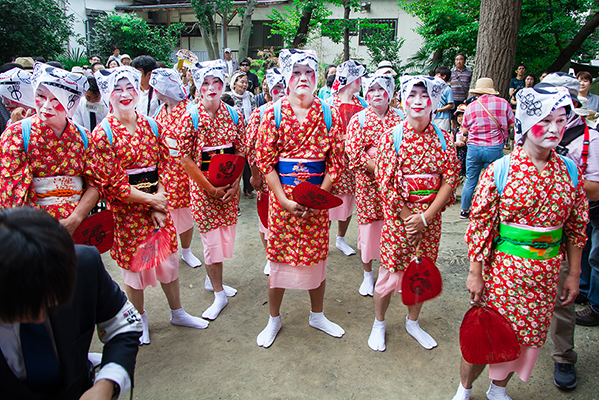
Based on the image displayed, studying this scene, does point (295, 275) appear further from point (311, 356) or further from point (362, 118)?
point (362, 118)

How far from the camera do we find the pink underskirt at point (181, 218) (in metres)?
4.17

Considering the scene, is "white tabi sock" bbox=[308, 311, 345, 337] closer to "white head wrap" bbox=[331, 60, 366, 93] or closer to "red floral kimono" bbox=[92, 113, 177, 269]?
"red floral kimono" bbox=[92, 113, 177, 269]

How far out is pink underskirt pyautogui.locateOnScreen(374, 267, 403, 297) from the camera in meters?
3.02

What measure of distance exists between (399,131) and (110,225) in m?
2.15

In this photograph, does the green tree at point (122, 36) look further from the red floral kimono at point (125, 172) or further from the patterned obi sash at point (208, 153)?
the red floral kimono at point (125, 172)

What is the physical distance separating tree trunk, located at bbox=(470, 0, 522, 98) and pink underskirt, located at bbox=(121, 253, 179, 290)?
5.88 m

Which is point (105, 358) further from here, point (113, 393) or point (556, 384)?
point (556, 384)

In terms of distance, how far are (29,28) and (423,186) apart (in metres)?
13.8

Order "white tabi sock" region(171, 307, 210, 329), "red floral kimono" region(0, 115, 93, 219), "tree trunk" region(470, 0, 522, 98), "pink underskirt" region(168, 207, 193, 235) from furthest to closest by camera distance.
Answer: "tree trunk" region(470, 0, 522, 98)
"pink underskirt" region(168, 207, 193, 235)
"white tabi sock" region(171, 307, 210, 329)
"red floral kimono" region(0, 115, 93, 219)

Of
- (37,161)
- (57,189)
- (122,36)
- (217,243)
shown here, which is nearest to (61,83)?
(37,161)

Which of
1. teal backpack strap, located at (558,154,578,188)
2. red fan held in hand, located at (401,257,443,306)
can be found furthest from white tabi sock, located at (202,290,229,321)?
teal backpack strap, located at (558,154,578,188)

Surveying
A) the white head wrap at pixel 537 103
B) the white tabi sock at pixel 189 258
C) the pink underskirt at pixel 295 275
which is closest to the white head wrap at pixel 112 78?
the pink underskirt at pixel 295 275

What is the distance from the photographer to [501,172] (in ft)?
7.27

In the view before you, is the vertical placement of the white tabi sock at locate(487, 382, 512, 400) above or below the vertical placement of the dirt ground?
above
